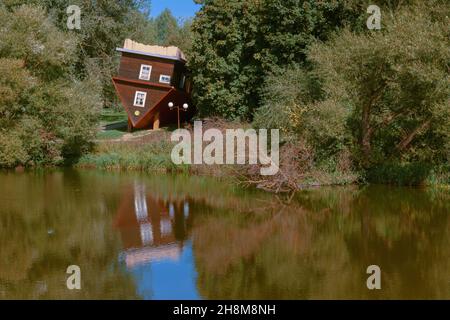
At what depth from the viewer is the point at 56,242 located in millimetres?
13906

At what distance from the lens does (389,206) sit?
1864cm

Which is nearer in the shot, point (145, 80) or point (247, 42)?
point (247, 42)

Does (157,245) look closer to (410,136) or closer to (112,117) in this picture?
Answer: (410,136)

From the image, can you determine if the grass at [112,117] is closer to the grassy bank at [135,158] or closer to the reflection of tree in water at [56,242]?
the grassy bank at [135,158]

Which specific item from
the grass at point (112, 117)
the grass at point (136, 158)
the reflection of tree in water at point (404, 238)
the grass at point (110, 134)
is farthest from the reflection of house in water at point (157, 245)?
the grass at point (112, 117)

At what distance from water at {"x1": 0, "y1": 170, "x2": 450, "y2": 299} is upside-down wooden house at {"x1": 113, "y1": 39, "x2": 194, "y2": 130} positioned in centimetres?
1397

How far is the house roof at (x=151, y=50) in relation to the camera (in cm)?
3603

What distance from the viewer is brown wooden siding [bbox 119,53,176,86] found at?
36156 mm

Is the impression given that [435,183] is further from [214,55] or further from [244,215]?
[214,55]

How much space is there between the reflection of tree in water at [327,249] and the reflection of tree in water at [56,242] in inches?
77.8

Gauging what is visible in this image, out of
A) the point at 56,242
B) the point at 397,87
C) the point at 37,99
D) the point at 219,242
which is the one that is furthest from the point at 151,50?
the point at 219,242

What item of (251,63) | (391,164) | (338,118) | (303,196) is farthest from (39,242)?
(251,63)

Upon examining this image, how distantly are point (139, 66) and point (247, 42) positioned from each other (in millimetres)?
7258

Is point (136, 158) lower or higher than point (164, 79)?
lower
